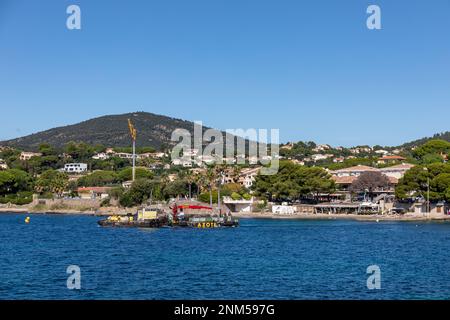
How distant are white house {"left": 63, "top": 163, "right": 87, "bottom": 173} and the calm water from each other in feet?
228

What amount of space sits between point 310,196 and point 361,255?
46.1 meters

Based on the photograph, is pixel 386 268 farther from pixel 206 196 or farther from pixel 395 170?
pixel 395 170

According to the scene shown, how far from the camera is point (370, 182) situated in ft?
232

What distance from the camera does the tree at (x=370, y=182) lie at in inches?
2785

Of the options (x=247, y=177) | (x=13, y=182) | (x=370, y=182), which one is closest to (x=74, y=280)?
(x=370, y=182)

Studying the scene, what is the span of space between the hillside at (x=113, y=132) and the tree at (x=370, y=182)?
82761 millimetres

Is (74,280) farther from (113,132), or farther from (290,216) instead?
(113,132)

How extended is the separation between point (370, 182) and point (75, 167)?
56.2m

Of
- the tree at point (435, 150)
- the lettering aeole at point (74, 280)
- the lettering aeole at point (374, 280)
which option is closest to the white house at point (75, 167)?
the tree at point (435, 150)

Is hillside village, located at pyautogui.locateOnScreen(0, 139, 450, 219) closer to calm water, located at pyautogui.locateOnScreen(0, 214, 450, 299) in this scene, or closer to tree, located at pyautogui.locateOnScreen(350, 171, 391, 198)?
tree, located at pyautogui.locateOnScreen(350, 171, 391, 198)

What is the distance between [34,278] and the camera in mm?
20094

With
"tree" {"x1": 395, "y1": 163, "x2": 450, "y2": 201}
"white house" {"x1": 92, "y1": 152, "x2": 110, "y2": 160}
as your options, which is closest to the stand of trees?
"tree" {"x1": 395, "y1": 163, "x2": 450, "y2": 201}

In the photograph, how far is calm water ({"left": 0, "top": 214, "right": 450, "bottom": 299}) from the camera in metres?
17.3
